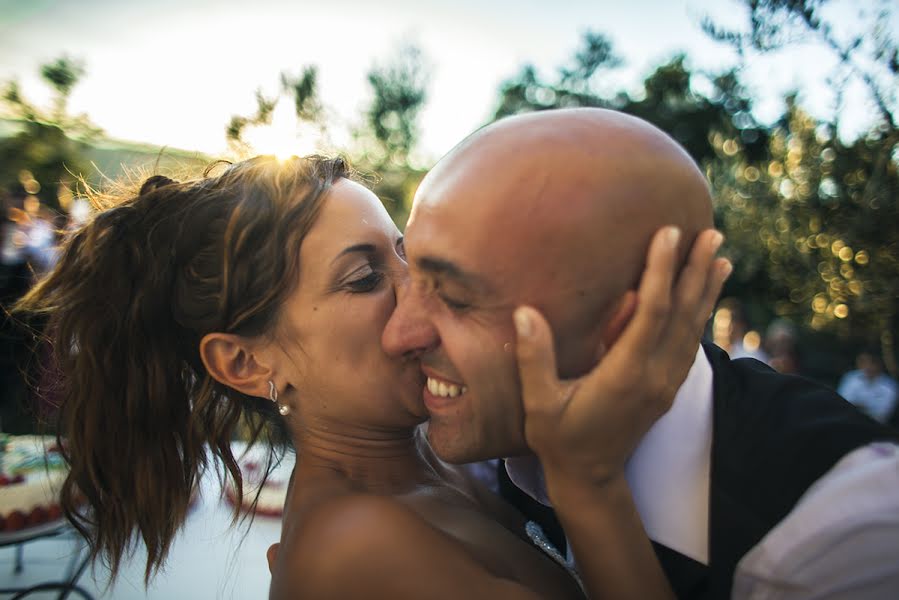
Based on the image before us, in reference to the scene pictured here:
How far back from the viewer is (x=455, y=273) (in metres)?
1.32

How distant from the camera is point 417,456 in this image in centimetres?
214

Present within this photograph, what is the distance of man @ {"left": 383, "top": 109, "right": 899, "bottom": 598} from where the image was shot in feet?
3.76

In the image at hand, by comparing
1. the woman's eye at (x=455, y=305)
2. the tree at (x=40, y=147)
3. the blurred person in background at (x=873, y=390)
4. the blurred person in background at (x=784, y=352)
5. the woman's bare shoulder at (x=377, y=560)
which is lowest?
the blurred person in background at (x=873, y=390)

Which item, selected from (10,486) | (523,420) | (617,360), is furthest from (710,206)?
(10,486)

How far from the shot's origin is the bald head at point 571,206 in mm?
1205

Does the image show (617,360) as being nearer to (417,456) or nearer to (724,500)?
(724,500)

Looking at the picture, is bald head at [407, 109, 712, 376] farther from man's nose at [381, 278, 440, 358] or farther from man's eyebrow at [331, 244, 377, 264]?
man's eyebrow at [331, 244, 377, 264]

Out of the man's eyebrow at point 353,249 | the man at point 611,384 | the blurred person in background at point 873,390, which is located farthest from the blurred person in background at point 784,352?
the man's eyebrow at point 353,249

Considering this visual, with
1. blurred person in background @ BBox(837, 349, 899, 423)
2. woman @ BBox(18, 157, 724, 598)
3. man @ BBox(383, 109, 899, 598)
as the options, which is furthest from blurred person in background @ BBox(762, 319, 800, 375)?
man @ BBox(383, 109, 899, 598)

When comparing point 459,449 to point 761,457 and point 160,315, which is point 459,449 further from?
point 160,315

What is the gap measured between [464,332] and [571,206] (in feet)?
1.23

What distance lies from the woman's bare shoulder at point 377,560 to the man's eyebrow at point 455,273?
0.62 meters

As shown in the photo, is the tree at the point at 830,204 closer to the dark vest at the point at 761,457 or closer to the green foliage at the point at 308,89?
the dark vest at the point at 761,457

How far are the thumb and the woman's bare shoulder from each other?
0.49m
